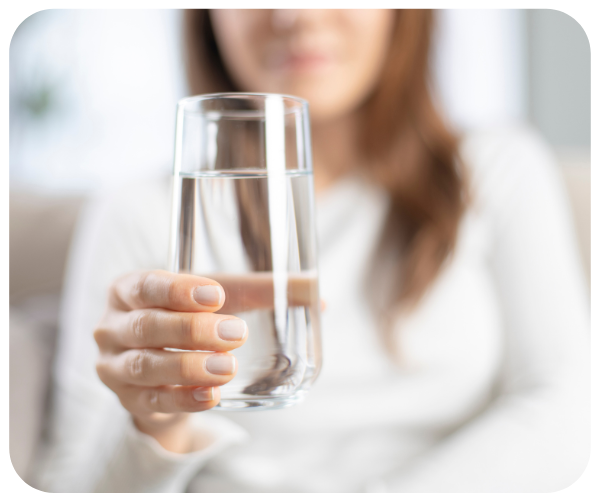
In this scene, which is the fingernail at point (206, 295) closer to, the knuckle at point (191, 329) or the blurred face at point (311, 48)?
the knuckle at point (191, 329)

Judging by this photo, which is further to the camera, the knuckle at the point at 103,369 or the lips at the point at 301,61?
the lips at the point at 301,61

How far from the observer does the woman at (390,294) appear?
870 mm

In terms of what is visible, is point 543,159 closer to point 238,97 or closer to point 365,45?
point 365,45

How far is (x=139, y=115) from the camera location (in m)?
2.13

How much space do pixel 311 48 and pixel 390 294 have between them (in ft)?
1.52

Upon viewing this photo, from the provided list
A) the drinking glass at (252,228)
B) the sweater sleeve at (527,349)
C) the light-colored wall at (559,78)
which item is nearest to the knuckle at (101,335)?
the drinking glass at (252,228)

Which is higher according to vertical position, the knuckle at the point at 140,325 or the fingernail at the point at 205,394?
the knuckle at the point at 140,325

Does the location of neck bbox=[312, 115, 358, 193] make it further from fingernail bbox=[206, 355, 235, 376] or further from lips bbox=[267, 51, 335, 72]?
fingernail bbox=[206, 355, 235, 376]

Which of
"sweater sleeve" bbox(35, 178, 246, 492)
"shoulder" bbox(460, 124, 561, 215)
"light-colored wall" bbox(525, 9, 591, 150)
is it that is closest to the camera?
"sweater sleeve" bbox(35, 178, 246, 492)

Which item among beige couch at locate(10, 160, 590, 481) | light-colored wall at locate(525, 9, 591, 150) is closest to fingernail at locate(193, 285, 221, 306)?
beige couch at locate(10, 160, 590, 481)

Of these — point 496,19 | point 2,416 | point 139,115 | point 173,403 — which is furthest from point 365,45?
point 496,19

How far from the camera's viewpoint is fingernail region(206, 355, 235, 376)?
362mm

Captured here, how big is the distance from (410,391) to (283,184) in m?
0.66

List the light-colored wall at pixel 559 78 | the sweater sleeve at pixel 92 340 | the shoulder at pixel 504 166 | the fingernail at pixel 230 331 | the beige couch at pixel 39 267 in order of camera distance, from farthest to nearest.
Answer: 1. the light-colored wall at pixel 559 78
2. the shoulder at pixel 504 166
3. the beige couch at pixel 39 267
4. the sweater sleeve at pixel 92 340
5. the fingernail at pixel 230 331
